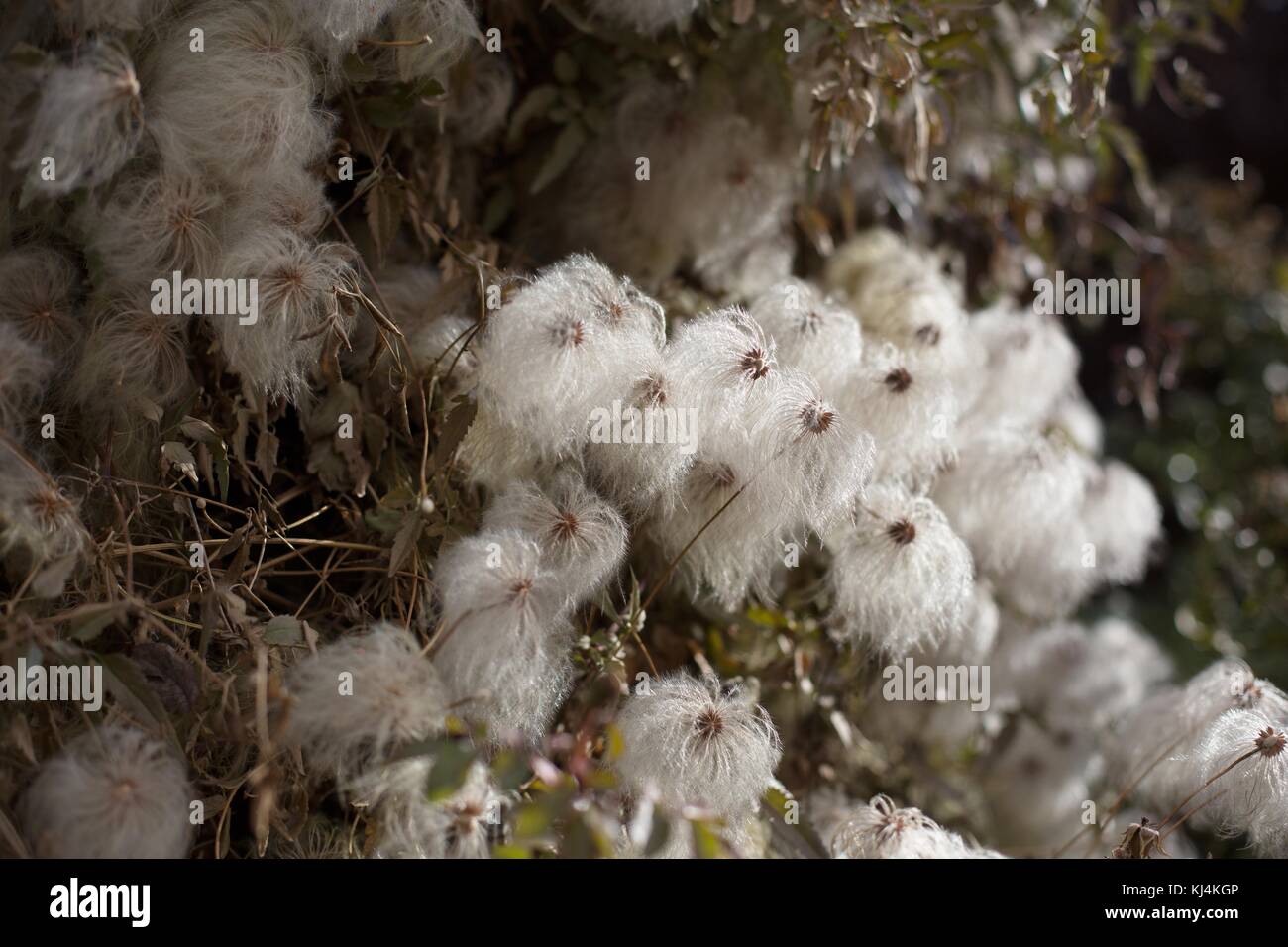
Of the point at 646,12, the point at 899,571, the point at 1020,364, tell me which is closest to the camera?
the point at 899,571

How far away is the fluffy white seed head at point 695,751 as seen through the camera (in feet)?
3.33

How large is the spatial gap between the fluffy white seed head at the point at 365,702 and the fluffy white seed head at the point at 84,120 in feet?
1.61

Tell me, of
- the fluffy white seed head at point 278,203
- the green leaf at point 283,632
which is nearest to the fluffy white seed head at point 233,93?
the fluffy white seed head at point 278,203

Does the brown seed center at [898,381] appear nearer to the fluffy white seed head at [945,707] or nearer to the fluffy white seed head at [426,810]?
the fluffy white seed head at [945,707]

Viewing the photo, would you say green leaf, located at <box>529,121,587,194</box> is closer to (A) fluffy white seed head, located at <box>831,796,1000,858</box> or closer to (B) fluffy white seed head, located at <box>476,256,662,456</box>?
(B) fluffy white seed head, located at <box>476,256,662,456</box>

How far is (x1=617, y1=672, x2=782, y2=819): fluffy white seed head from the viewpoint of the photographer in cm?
102

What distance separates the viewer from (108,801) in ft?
2.84

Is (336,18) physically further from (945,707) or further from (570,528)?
(945,707)

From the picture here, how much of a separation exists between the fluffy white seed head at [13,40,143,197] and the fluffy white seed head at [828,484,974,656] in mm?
810

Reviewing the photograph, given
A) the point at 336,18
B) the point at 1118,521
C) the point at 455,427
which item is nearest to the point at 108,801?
the point at 455,427

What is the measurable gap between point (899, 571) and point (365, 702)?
57cm

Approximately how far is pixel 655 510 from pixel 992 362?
2.29ft

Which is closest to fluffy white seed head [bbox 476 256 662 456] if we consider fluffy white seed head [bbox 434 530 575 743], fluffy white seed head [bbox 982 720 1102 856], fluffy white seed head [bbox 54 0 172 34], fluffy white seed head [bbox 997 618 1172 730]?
fluffy white seed head [bbox 434 530 575 743]

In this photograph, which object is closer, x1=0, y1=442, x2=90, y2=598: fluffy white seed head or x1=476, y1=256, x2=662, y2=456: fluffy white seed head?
x1=0, y1=442, x2=90, y2=598: fluffy white seed head
